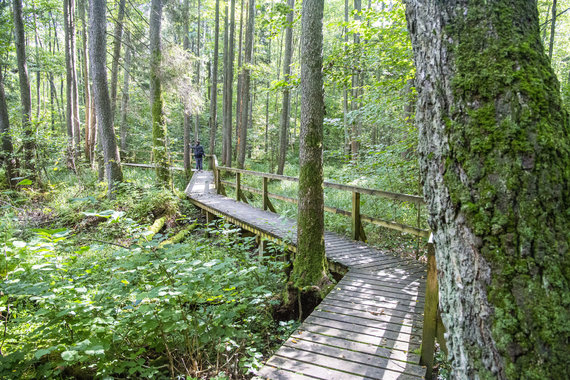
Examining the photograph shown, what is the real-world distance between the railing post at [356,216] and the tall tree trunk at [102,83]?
7.44m

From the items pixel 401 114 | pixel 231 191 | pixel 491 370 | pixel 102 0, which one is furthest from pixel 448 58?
pixel 231 191

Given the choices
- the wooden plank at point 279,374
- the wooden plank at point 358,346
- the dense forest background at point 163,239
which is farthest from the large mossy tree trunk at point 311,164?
the wooden plank at point 279,374

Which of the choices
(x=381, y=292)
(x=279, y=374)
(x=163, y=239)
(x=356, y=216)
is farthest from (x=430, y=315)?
(x=356, y=216)

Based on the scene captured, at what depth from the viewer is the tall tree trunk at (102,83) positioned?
8.69m

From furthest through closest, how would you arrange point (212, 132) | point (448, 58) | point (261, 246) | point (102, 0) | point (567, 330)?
point (212, 132), point (102, 0), point (261, 246), point (448, 58), point (567, 330)

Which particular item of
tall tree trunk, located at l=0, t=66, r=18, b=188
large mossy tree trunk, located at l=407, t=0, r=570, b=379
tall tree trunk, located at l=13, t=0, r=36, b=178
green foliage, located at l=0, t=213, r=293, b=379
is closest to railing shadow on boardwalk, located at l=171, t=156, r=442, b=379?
green foliage, located at l=0, t=213, r=293, b=379

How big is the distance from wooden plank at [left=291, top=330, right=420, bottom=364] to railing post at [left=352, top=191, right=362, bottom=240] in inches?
123

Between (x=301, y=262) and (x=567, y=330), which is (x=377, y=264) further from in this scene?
(x=567, y=330)

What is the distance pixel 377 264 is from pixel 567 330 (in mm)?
4398

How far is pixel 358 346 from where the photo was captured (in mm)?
3053

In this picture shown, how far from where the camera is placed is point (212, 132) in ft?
56.2

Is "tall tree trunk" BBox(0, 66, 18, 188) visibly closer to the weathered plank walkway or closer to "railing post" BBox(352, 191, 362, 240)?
the weathered plank walkway

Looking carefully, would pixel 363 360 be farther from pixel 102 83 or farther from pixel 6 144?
pixel 6 144

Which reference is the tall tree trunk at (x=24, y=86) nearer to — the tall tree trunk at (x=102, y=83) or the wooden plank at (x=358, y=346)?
the tall tree trunk at (x=102, y=83)
